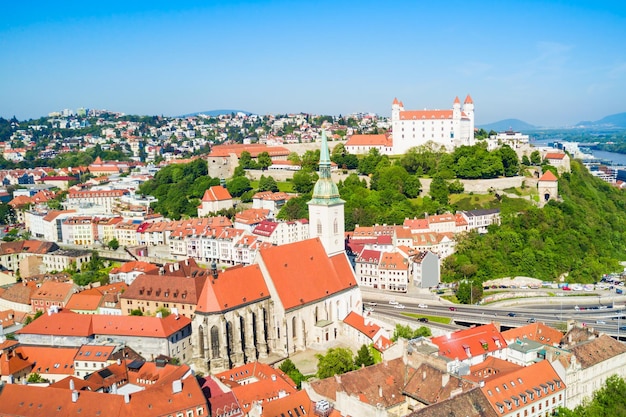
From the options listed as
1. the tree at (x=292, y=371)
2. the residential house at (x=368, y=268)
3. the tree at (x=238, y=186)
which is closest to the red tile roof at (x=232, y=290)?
the tree at (x=292, y=371)

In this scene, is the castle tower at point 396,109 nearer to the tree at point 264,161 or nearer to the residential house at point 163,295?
the tree at point 264,161

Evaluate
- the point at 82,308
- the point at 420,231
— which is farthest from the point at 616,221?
the point at 82,308

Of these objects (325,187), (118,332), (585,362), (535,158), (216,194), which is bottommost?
(118,332)

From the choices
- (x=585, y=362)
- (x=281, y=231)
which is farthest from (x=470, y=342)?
(x=281, y=231)

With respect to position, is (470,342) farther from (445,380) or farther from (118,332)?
(118,332)

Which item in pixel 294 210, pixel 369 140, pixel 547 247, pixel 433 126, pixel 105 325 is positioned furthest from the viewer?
pixel 369 140

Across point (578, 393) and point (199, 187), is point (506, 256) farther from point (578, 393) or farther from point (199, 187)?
point (199, 187)
